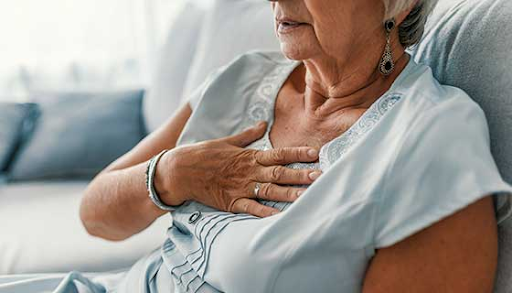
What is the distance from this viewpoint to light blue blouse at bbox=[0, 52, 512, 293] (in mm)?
734

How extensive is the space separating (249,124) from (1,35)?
7.19 feet

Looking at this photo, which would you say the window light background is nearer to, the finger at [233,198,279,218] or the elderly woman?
the elderly woman

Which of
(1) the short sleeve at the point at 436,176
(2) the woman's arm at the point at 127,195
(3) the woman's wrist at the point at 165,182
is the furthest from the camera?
(2) the woman's arm at the point at 127,195

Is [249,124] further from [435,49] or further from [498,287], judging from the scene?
[498,287]

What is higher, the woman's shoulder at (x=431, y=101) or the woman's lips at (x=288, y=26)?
the woman's lips at (x=288, y=26)

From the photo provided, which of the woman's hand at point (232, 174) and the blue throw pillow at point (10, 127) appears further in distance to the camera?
the blue throw pillow at point (10, 127)

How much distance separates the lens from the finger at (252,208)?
92 cm

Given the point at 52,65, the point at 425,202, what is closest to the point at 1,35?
the point at 52,65

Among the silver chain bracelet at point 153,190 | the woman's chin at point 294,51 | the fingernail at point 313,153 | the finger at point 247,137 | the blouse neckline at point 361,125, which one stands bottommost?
the silver chain bracelet at point 153,190

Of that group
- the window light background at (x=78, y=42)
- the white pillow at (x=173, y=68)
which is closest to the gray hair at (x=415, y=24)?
the white pillow at (x=173, y=68)

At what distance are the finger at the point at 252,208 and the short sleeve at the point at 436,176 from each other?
0.21 meters

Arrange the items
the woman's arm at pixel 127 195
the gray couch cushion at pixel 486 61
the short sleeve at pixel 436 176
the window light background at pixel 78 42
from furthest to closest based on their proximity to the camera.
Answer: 1. the window light background at pixel 78 42
2. the woman's arm at pixel 127 195
3. the gray couch cushion at pixel 486 61
4. the short sleeve at pixel 436 176

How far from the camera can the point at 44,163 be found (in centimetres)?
212

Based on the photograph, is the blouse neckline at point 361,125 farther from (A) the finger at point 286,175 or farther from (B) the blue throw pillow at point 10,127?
(B) the blue throw pillow at point 10,127
